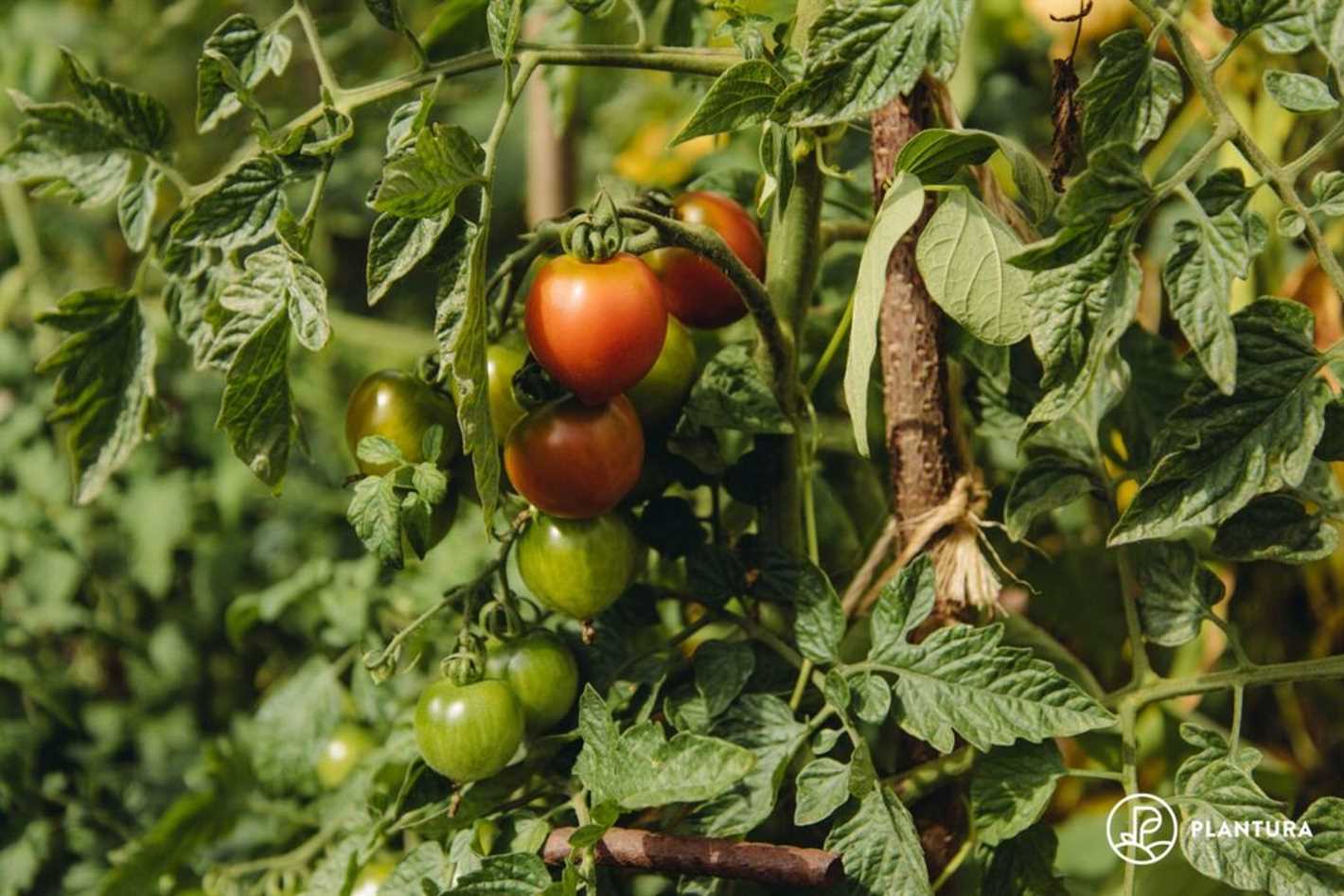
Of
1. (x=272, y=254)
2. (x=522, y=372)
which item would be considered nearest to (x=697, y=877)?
(x=522, y=372)

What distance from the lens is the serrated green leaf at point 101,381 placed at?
27.7 inches

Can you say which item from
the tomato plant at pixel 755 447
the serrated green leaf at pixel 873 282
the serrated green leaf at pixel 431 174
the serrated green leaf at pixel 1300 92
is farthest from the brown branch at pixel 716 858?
the serrated green leaf at pixel 1300 92

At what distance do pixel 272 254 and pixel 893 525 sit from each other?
39 centimetres

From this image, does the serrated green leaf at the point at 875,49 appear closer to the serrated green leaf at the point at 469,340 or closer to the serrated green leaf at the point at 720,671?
the serrated green leaf at the point at 469,340

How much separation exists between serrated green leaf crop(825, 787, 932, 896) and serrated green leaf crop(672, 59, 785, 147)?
34cm

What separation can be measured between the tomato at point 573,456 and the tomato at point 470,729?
0.10m

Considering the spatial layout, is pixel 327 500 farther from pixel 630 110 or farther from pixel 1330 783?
pixel 1330 783

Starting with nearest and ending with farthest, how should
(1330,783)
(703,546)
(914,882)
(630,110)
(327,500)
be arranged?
(914,882)
(703,546)
(1330,783)
(327,500)
(630,110)

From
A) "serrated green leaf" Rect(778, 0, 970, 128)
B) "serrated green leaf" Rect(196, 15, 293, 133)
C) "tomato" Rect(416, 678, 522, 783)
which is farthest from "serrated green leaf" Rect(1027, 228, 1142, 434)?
"serrated green leaf" Rect(196, 15, 293, 133)

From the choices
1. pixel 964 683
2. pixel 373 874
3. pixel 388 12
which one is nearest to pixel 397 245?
pixel 388 12

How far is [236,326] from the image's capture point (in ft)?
2.06

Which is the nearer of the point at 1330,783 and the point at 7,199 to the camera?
the point at 1330,783

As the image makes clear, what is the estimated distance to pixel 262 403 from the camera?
0.64 meters

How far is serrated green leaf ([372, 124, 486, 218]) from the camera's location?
54cm
